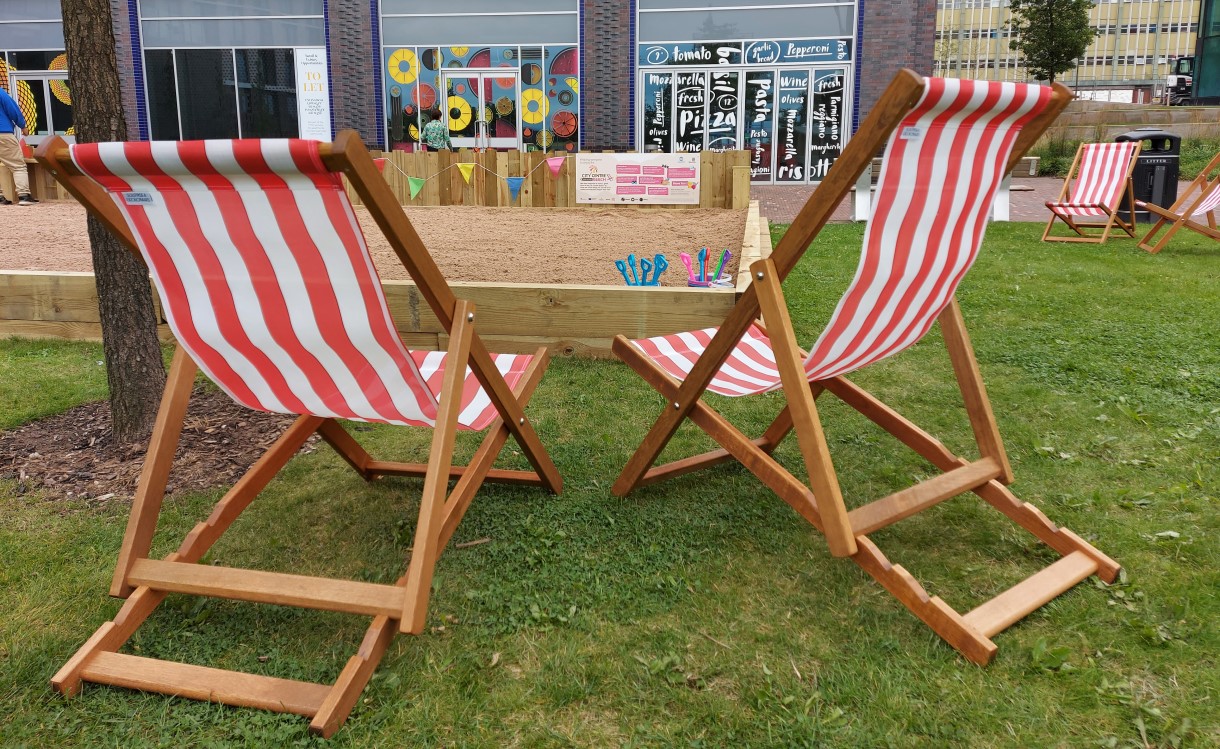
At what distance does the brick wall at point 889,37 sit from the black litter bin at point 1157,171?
7.34m

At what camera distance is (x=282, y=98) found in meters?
19.5

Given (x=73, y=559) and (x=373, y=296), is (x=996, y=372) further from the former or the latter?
(x=73, y=559)

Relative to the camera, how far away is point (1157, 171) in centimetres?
1055

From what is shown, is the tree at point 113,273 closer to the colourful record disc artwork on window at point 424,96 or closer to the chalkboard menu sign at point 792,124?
the chalkboard menu sign at point 792,124

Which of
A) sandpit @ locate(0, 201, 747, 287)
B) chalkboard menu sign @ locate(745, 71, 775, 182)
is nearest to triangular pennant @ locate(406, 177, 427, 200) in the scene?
sandpit @ locate(0, 201, 747, 287)

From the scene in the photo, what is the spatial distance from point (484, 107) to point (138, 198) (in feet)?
58.2

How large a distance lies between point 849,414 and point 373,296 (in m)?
2.36

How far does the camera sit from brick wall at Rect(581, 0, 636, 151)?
1811 cm

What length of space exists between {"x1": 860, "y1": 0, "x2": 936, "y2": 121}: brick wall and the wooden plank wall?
8.22 m

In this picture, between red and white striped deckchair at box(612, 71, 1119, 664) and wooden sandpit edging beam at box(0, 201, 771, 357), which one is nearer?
red and white striped deckchair at box(612, 71, 1119, 664)

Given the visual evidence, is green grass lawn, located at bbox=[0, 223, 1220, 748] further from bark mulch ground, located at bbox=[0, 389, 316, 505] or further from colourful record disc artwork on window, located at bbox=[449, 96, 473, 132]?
colourful record disc artwork on window, located at bbox=[449, 96, 473, 132]

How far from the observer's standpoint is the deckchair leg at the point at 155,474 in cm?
211

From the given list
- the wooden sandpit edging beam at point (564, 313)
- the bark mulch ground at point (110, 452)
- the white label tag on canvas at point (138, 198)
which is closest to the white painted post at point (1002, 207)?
the wooden sandpit edging beam at point (564, 313)

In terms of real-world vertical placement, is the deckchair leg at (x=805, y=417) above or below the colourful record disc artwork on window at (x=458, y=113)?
below
